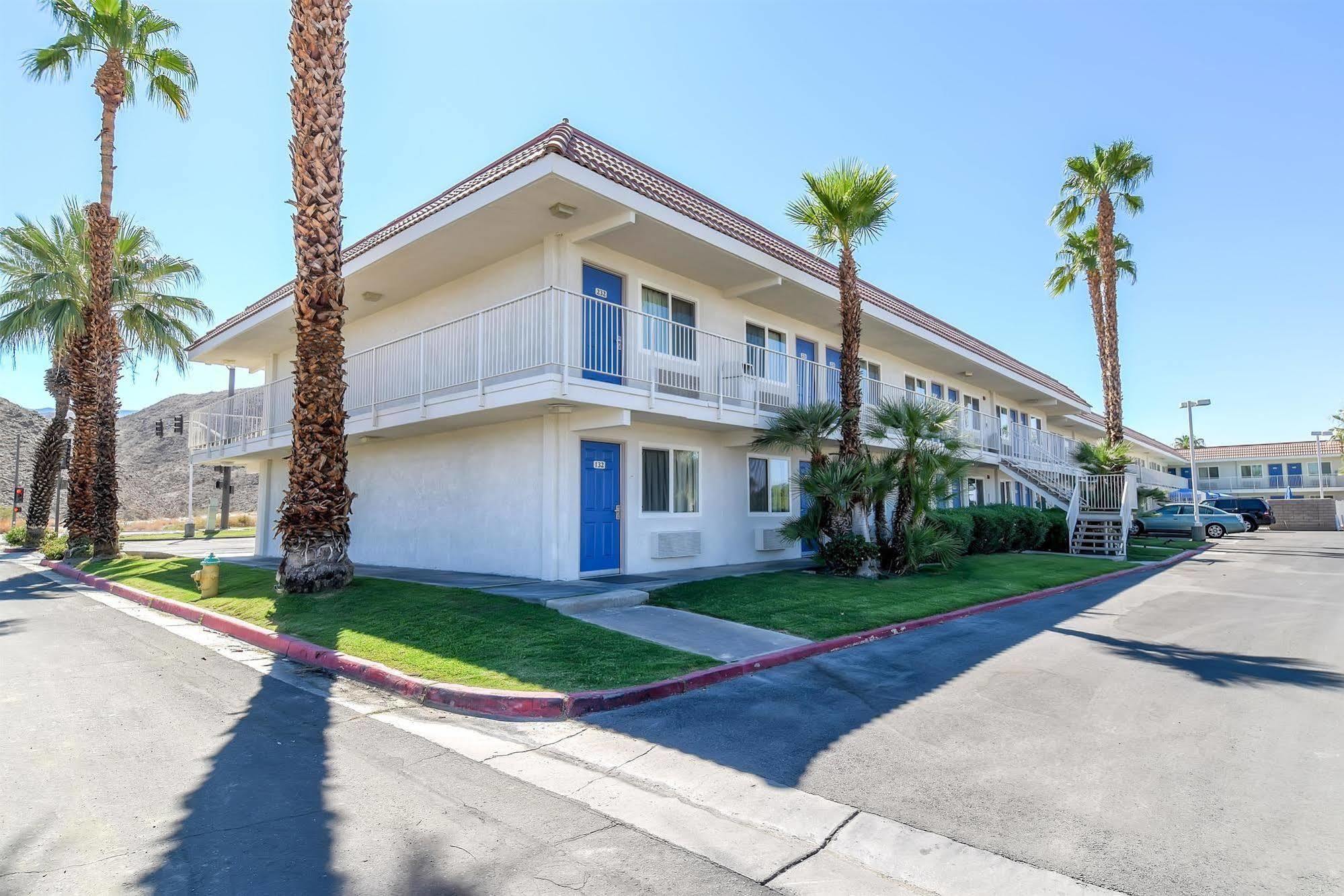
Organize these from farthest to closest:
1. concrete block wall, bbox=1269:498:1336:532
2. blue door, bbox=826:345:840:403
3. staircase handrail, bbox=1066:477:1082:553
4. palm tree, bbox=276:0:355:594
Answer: concrete block wall, bbox=1269:498:1336:532, staircase handrail, bbox=1066:477:1082:553, blue door, bbox=826:345:840:403, palm tree, bbox=276:0:355:594

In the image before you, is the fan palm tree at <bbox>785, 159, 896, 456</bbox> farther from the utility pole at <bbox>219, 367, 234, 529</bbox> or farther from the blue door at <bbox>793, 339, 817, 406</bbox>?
the utility pole at <bbox>219, 367, 234, 529</bbox>

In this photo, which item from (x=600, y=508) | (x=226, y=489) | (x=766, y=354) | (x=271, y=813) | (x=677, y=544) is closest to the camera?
(x=271, y=813)

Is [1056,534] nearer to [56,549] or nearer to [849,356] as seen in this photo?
[849,356]

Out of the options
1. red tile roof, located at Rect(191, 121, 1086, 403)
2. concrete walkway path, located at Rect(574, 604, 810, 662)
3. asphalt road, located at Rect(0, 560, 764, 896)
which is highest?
red tile roof, located at Rect(191, 121, 1086, 403)

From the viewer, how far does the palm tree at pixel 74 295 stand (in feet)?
69.6

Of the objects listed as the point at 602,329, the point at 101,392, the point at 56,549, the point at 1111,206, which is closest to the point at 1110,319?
the point at 1111,206

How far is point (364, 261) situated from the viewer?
13961 millimetres

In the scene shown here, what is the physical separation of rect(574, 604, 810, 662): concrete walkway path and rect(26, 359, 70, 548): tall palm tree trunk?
89.0ft

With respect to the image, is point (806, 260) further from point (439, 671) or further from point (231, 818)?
point (231, 818)

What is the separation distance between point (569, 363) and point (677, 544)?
4874 mm

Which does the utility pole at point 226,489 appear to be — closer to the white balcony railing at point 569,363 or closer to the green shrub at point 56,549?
the green shrub at point 56,549

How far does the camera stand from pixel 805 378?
55.9ft

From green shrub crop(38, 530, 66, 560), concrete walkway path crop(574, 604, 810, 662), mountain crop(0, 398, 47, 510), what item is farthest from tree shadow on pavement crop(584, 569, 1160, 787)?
mountain crop(0, 398, 47, 510)

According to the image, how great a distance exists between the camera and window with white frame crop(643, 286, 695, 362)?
13914 millimetres
